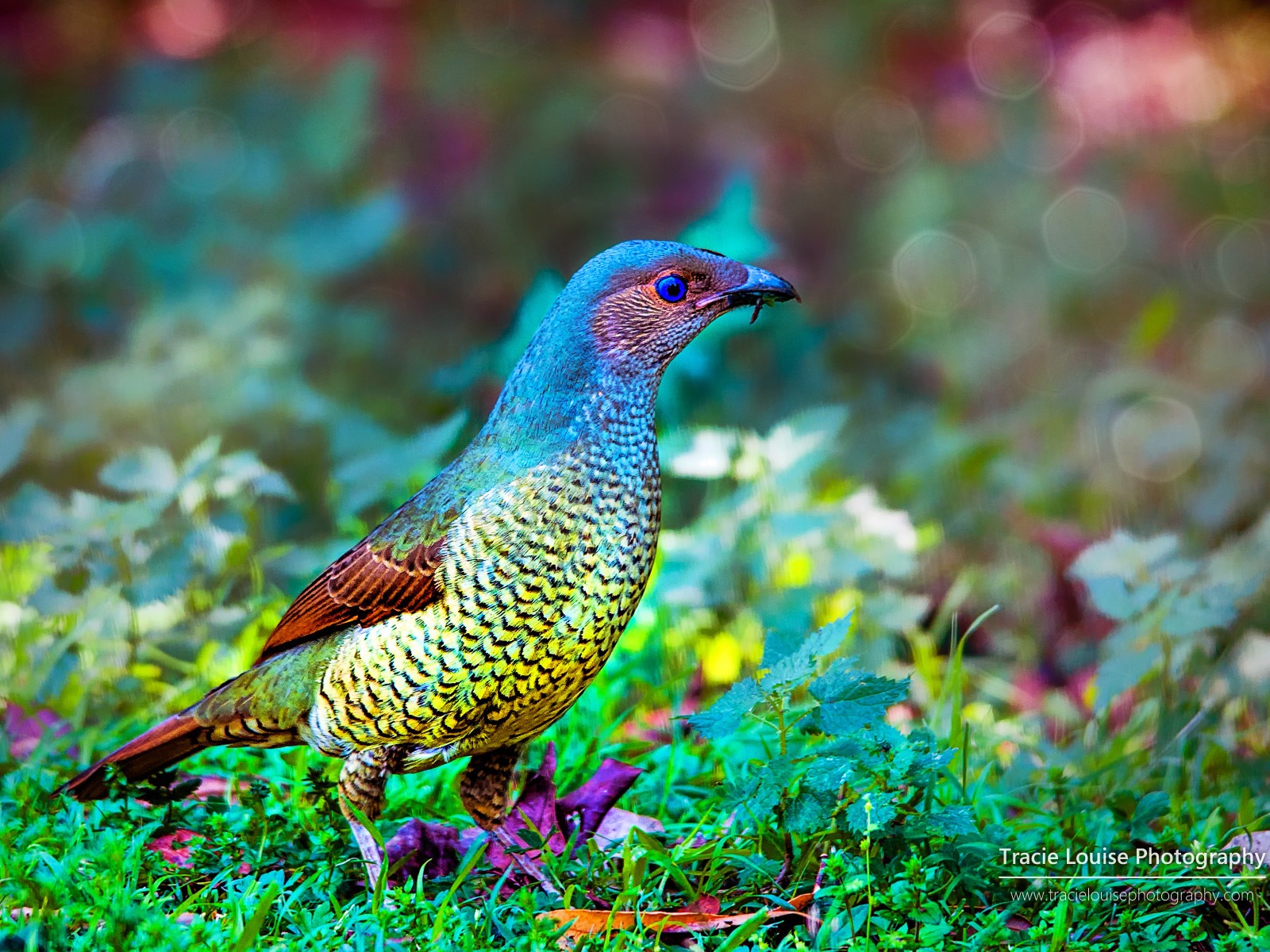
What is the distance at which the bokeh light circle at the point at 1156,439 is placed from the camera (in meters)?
5.62

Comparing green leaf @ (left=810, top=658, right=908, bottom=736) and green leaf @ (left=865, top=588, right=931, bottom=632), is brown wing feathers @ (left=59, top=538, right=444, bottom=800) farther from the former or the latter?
green leaf @ (left=865, top=588, right=931, bottom=632)

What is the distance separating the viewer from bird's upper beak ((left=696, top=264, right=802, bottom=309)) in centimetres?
326

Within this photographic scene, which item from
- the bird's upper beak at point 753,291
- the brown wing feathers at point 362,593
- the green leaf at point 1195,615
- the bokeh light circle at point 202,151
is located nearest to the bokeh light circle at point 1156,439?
the green leaf at point 1195,615

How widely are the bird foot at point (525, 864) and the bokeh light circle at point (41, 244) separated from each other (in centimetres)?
450

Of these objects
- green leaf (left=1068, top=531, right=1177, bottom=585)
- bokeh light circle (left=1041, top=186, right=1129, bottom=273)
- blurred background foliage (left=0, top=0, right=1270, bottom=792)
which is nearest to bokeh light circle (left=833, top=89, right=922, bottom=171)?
blurred background foliage (left=0, top=0, right=1270, bottom=792)

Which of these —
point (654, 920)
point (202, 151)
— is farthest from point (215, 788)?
point (202, 151)

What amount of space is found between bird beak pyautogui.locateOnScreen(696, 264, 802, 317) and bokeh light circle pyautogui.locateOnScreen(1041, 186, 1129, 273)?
467cm

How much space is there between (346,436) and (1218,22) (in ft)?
19.2

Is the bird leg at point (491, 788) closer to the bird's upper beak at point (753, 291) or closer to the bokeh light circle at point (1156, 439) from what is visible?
the bird's upper beak at point (753, 291)

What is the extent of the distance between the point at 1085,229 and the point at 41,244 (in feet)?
18.0

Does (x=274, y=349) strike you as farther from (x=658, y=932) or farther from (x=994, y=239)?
(x=994, y=239)

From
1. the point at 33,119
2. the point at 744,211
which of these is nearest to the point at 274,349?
the point at 744,211

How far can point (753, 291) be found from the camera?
10.7 feet

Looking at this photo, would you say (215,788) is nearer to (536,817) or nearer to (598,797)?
(536,817)
